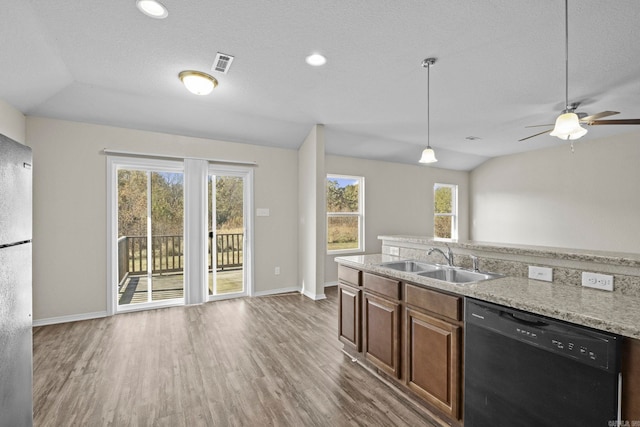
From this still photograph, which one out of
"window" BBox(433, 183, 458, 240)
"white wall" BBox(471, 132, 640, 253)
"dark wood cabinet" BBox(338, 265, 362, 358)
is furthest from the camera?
"window" BBox(433, 183, 458, 240)

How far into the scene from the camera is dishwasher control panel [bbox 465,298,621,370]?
3.66ft

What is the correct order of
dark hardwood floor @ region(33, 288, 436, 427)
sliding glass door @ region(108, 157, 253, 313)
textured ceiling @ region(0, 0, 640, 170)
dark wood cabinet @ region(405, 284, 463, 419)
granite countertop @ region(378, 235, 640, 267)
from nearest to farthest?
granite countertop @ region(378, 235, 640, 267) → dark wood cabinet @ region(405, 284, 463, 419) → dark hardwood floor @ region(33, 288, 436, 427) → textured ceiling @ region(0, 0, 640, 170) → sliding glass door @ region(108, 157, 253, 313)

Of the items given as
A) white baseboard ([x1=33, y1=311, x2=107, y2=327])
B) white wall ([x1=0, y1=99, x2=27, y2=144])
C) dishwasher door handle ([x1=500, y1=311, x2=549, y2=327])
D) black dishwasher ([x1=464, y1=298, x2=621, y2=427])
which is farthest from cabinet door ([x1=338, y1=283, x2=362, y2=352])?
white wall ([x1=0, y1=99, x2=27, y2=144])

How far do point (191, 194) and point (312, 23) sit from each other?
299 cm

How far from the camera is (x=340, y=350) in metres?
2.85

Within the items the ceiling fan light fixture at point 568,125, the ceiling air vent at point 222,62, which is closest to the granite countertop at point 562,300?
the ceiling fan light fixture at point 568,125

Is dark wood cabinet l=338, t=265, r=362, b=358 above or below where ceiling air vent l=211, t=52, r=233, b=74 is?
below

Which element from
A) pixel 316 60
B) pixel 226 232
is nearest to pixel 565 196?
pixel 316 60

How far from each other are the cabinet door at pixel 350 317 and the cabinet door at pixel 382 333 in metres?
0.09

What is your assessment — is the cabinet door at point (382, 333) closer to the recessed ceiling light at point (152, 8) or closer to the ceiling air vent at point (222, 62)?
the ceiling air vent at point (222, 62)

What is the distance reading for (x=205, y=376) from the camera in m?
2.38

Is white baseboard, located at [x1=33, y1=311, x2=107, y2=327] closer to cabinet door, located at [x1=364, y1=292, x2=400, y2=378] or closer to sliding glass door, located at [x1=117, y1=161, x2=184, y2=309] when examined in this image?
sliding glass door, located at [x1=117, y1=161, x2=184, y2=309]

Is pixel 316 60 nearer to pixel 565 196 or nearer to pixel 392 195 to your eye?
pixel 392 195

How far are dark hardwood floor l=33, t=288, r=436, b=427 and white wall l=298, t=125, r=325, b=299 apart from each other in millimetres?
973
